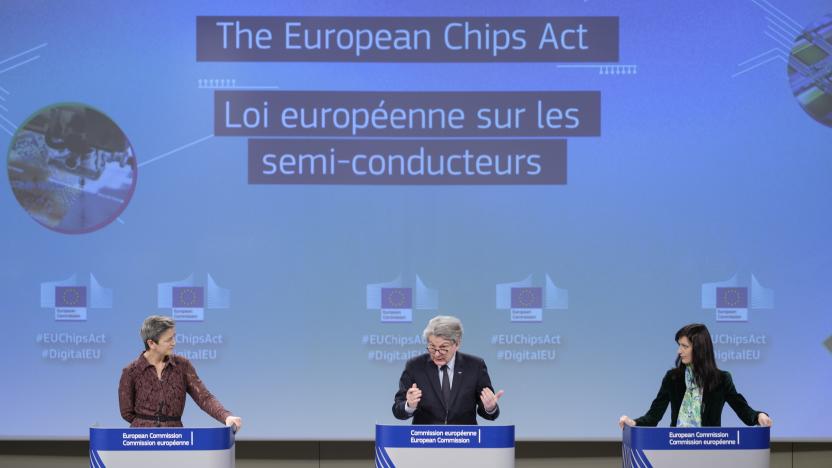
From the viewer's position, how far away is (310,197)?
255 inches

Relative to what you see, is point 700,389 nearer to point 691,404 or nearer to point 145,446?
point 691,404

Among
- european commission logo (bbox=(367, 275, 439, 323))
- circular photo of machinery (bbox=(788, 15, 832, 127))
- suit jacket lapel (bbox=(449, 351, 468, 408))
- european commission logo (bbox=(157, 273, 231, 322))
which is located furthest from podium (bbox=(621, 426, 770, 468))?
european commission logo (bbox=(157, 273, 231, 322))

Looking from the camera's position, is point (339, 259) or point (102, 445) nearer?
point (102, 445)

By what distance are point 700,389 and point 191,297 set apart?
315 cm

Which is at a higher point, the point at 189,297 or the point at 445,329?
the point at 189,297

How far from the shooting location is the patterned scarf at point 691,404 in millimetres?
4836

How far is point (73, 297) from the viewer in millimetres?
6441

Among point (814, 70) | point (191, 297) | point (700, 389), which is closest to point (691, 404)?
point (700, 389)

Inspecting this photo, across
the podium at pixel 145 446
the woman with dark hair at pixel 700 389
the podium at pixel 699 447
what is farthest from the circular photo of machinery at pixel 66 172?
the podium at pixel 699 447

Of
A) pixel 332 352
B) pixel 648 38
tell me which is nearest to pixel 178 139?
pixel 332 352

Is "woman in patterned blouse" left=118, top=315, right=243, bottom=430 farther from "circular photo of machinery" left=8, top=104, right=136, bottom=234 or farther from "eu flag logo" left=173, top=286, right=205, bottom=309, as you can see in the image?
"circular photo of machinery" left=8, top=104, right=136, bottom=234

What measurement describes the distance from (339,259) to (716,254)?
2310mm

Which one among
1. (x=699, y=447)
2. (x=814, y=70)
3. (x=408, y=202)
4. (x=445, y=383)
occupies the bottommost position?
(x=699, y=447)

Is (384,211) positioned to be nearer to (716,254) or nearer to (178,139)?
(178,139)
